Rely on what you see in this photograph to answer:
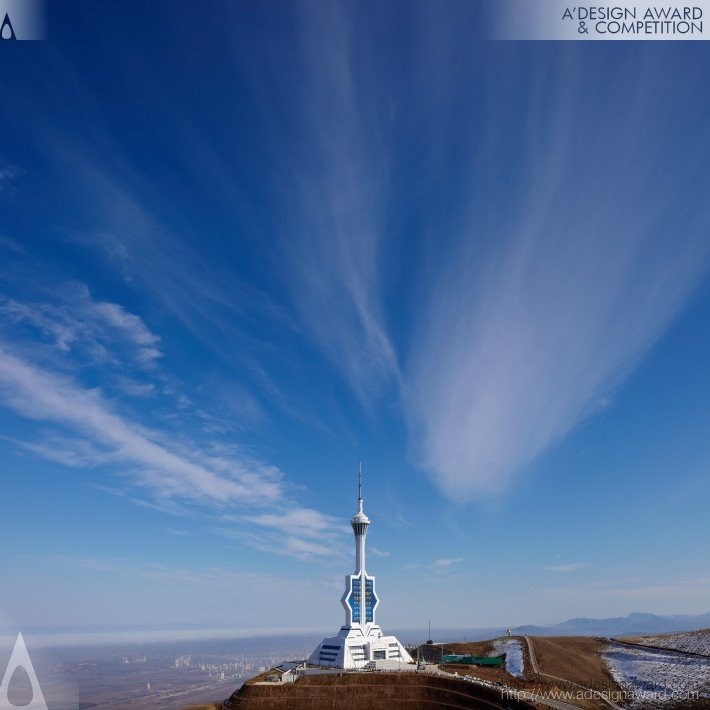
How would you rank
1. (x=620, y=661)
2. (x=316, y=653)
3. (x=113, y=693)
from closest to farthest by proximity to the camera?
(x=620, y=661), (x=316, y=653), (x=113, y=693)

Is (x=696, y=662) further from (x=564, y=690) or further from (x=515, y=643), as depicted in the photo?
(x=515, y=643)

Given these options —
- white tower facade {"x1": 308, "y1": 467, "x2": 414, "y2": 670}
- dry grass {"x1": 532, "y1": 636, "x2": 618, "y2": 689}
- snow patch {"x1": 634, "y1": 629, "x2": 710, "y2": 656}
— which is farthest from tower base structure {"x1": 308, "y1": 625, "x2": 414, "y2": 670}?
snow patch {"x1": 634, "y1": 629, "x2": 710, "y2": 656}

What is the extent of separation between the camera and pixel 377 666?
86.2 metres

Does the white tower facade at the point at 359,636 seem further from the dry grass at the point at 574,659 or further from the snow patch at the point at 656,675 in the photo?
the snow patch at the point at 656,675

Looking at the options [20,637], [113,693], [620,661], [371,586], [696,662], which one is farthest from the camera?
[113,693]

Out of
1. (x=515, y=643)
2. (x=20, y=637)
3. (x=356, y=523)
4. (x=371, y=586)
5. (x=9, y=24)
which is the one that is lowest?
(x=20, y=637)

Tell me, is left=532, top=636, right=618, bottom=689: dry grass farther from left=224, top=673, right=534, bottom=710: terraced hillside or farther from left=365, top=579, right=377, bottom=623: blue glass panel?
left=365, top=579, right=377, bottom=623: blue glass panel

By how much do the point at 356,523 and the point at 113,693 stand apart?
4676 inches

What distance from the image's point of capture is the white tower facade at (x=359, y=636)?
88750mm

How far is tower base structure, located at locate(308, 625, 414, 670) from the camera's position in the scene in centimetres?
8775

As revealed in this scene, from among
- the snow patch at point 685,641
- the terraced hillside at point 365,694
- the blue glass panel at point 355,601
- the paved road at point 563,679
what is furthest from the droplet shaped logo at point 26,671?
the snow patch at point 685,641

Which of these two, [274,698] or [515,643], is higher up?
[515,643]

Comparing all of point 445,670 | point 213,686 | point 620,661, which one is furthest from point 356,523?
point 213,686

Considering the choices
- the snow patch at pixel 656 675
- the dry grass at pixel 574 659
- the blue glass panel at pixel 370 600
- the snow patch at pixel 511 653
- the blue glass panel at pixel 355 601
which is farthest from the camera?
the blue glass panel at pixel 370 600
